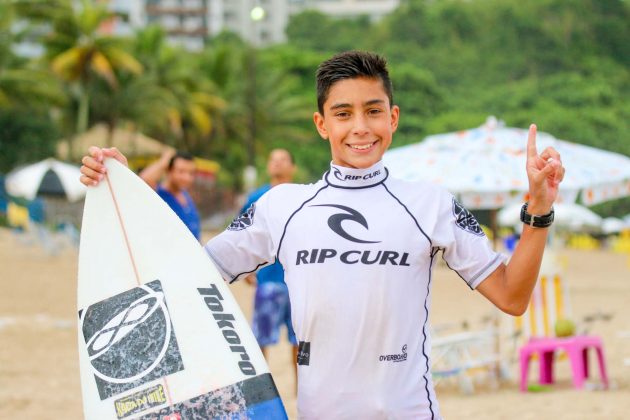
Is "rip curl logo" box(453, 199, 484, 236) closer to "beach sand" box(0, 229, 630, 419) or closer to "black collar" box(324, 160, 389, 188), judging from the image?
"black collar" box(324, 160, 389, 188)

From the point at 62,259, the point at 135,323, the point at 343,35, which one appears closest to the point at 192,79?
the point at 62,259

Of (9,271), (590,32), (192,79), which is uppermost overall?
(590,32)

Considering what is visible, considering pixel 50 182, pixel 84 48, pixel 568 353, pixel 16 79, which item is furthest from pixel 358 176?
pixel 84 48

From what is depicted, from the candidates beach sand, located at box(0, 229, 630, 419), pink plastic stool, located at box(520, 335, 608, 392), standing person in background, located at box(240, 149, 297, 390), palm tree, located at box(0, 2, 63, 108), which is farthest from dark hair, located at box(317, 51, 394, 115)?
palm tree, located at box(0, 2, 63, 108)

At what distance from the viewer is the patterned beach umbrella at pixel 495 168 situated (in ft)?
26.7

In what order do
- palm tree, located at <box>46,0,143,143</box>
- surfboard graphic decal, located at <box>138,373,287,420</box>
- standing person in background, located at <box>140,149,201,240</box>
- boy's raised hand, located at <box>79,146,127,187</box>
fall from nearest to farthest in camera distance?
surfboard graphic decal, located at <box>138,373,287,420</box> → boy's raised hand, located at <box>79,146,127,187</box> → standing person in background, located at <box>140,149,201,240</box> → palm tree, located at <box>46,0,143,143</box>

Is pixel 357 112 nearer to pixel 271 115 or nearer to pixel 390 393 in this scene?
pixel 390 393

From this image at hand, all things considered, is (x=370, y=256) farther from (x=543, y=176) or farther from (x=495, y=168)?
(x=495, y=168)

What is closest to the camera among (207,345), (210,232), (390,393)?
(390,393)

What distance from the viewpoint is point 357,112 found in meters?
2.80

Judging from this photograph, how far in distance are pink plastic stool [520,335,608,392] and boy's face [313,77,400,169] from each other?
5.90 m

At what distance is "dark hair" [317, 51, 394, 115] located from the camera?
2803mm

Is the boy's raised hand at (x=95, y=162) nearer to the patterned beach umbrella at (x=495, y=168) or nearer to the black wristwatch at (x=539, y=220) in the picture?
the black wristwatch at (x=539, y=220)

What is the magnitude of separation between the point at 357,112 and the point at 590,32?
9289 centimetres
